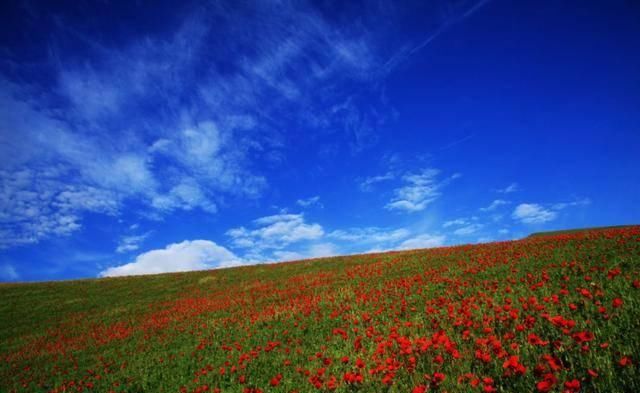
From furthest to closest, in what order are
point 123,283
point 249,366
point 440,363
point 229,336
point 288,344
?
point 123,283 → point 229,336 → point 288,344 → point 249,366 → point 440,363

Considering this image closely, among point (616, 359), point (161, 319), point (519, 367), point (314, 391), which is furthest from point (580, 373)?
point (161, 319)

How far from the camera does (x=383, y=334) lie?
8648 millimetres

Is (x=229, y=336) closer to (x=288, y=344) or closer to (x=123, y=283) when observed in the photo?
(x=288, y=344)

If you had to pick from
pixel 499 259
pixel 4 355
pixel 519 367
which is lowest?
pixel 4 355

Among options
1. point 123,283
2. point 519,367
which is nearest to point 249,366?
point 519,367

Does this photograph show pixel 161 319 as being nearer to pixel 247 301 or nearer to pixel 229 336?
pixel 247 301

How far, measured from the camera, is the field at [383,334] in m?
4.76

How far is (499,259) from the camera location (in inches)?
590

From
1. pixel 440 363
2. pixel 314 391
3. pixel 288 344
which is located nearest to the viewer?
pixel 440 363

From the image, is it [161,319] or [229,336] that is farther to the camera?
[161,319]

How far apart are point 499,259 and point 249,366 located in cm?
1164

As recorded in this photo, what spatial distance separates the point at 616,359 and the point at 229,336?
36.9 ft

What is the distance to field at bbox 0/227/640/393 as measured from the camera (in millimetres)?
4759

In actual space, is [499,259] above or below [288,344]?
above
